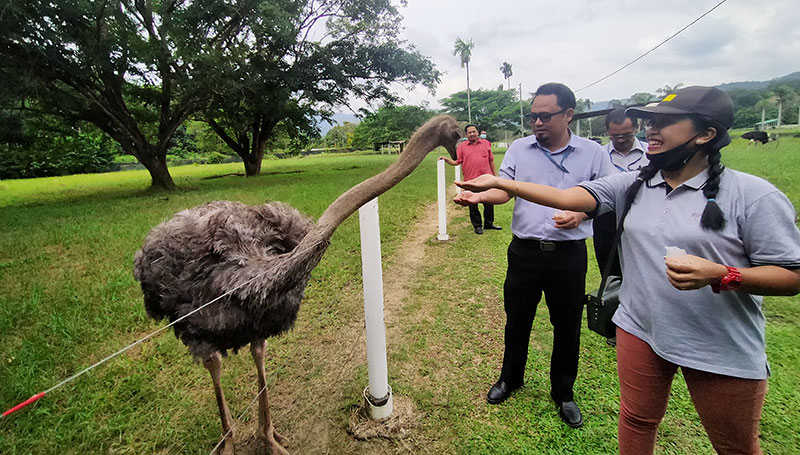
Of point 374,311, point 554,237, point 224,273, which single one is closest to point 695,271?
point 554,237

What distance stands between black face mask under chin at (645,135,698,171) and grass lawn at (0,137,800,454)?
1.72 meters

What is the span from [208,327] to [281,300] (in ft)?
1.20

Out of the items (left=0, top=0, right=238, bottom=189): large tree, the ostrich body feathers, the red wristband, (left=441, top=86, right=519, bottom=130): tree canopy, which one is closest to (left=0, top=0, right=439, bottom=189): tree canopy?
(left=0, top=0, right=238, bottom=189): large tree

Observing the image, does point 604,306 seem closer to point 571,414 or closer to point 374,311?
point 571,414

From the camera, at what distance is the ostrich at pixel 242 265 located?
1.70 metres

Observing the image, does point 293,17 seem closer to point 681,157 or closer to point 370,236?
point 370,236

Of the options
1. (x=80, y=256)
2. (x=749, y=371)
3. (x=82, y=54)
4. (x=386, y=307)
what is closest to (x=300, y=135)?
(x=82, y=54)

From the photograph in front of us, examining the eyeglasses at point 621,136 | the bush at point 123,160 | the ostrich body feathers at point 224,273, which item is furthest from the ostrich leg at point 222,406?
the bush at point 123,160

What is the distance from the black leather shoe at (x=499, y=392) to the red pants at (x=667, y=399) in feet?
3.35

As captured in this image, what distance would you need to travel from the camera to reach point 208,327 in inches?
70.4

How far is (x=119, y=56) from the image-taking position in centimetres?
1049

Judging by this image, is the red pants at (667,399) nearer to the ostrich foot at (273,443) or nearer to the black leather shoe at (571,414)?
the black leather shoe at (571,414)

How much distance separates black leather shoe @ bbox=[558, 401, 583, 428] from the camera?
2.36 m

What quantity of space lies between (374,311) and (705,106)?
181cm
